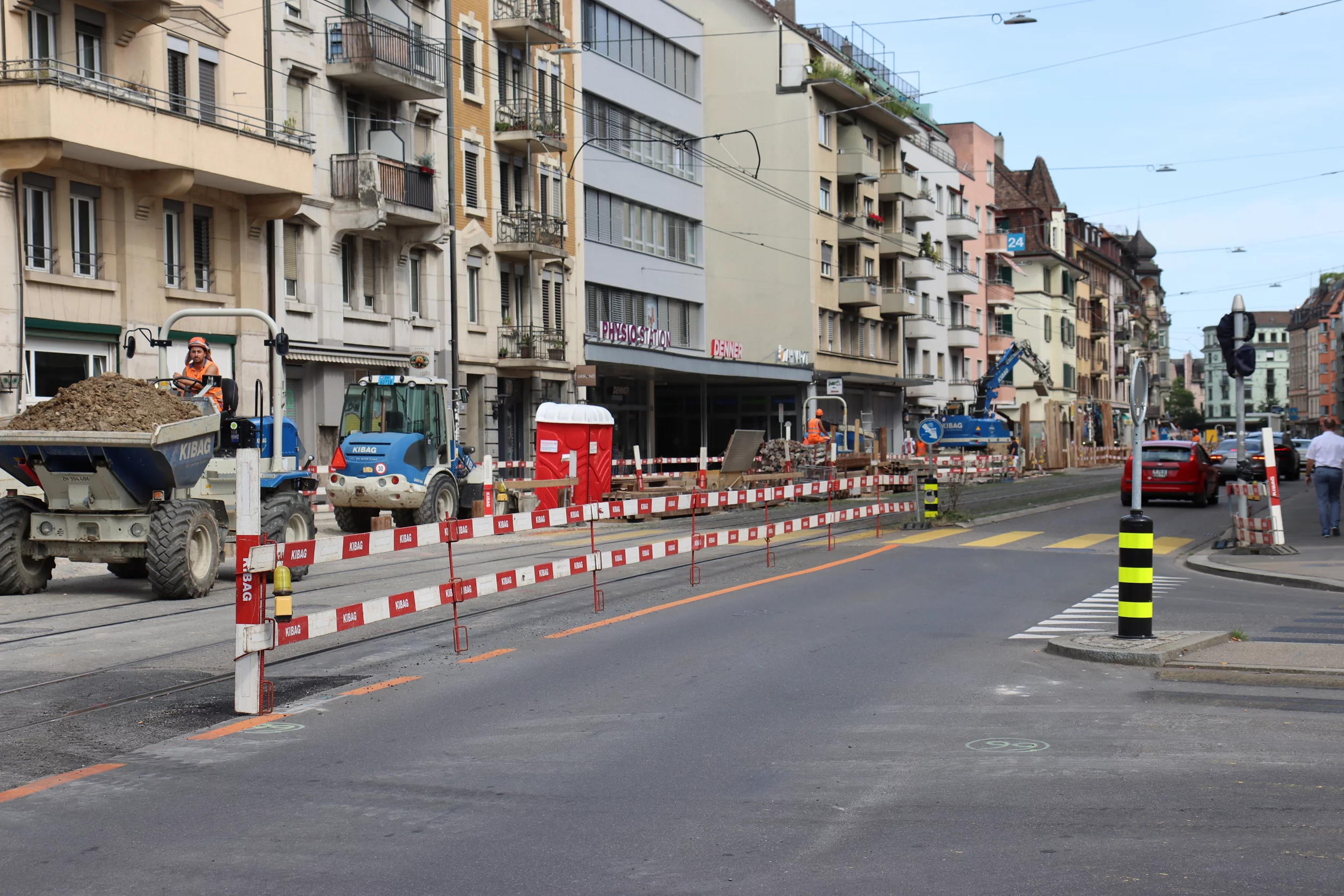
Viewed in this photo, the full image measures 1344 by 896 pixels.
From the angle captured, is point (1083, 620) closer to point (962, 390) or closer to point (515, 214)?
point (515, 214)

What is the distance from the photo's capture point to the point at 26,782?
6.94m

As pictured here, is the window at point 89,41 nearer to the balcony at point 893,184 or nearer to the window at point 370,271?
the window at point 370,271

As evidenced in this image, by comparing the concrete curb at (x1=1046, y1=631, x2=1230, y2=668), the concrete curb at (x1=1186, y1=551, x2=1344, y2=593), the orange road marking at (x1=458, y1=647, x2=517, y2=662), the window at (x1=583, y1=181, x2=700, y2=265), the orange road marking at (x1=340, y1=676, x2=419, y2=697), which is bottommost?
the concrete curb at (x1=1186, y1=551, x2=1344, y2=593)

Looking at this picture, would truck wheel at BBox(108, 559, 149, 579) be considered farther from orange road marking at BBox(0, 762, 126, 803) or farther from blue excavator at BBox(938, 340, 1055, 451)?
blue excavator at BBox(938, 340, 1055, 451)

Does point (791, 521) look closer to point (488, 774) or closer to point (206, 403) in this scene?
point (206, 403)

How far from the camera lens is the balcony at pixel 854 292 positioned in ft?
208

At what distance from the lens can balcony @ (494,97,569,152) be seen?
40.4 m

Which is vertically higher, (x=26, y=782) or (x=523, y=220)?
(x=523, y=220)

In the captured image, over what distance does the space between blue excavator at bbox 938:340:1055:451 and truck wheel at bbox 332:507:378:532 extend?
114 ft

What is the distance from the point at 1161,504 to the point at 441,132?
778 inches

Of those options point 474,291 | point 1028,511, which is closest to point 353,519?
point 1028,511

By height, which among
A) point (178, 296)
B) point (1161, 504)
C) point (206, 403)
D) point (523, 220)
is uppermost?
point (523, 220)

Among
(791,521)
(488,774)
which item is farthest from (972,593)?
(488,774)

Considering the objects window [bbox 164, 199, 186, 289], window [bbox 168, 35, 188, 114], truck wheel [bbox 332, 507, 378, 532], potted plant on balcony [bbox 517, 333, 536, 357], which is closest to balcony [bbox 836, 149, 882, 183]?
potted plant on balcony [bbox 517, 333, 536, 357]
